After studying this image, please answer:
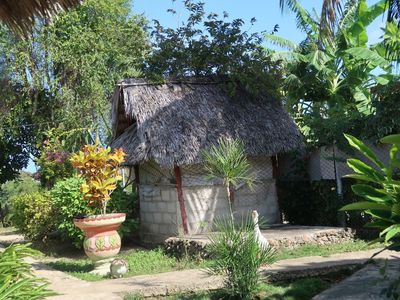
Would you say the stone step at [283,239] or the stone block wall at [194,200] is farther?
the stone block wall at [194,200]

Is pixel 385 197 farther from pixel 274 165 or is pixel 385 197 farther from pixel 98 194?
pixel 274 165

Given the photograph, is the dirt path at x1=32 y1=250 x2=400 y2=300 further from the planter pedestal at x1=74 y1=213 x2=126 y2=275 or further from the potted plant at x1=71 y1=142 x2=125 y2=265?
the potted plant at x1=71 y1=142 x2=125 y2=265

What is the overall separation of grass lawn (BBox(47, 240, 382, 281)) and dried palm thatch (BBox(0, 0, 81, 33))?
19.4 feet

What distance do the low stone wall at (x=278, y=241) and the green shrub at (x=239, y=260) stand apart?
11.6 feet

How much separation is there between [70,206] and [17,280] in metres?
7.36

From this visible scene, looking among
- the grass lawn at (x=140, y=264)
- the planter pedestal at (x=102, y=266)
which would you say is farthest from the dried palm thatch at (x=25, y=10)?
the planter pedestal at (x=102, y=266)

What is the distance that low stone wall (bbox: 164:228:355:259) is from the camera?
11.0 meters

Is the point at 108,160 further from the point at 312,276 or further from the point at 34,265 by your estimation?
the point at 312,276

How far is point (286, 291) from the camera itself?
750 cm

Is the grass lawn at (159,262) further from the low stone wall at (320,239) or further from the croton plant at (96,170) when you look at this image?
the croton plant at (96,170)

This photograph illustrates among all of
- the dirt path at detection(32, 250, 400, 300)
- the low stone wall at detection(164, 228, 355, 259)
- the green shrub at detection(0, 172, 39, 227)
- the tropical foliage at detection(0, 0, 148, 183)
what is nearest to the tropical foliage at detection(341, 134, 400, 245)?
the dirt path at detection(32, 250, 400, 300)

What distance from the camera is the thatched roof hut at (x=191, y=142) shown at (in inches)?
500

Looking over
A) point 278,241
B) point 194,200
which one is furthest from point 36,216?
point 278,241

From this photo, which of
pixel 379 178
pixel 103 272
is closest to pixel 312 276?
pixel 379 178
